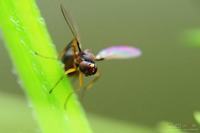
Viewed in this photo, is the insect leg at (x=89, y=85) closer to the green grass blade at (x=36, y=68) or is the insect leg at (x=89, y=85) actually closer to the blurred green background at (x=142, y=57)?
the blurred green background at (x=142, y=57)

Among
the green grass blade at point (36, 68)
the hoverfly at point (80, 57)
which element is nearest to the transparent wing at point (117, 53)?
the hoverfly at point (80, 57)

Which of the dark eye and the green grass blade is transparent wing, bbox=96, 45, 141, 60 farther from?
the green grass blade

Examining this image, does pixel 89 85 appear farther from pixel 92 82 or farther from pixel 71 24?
pixel 71 24

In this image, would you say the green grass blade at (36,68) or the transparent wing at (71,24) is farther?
the transparent wing at (71,24)

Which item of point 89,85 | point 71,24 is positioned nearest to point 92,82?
point 89,85

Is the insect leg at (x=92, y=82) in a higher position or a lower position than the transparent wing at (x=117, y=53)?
lower

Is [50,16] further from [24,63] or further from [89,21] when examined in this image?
[24,63]

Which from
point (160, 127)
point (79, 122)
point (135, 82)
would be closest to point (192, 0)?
point (135, 82)
